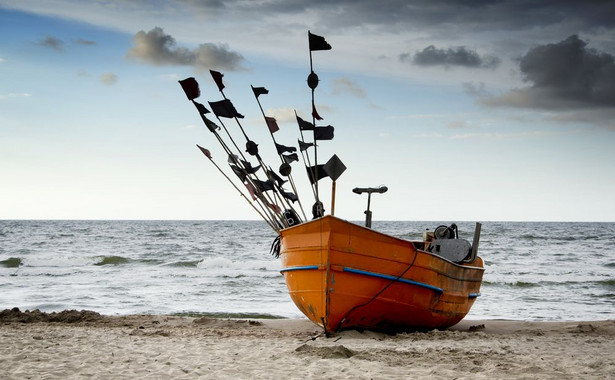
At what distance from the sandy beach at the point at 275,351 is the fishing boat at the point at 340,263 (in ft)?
1.26

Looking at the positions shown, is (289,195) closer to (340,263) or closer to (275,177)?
(275,177)

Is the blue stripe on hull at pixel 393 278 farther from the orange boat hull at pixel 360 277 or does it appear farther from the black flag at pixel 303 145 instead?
the black flag at pixel 303 145

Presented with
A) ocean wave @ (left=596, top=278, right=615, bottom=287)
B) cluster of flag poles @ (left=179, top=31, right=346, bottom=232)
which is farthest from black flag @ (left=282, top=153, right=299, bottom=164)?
ocean wave @ (left=596, top=278, right=615, bottom=287)

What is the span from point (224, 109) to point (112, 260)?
815 inches

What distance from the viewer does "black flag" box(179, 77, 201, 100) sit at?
9180mm

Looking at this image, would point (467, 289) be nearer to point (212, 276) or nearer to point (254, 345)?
point (254, 345)

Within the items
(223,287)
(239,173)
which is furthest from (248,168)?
(223,287)

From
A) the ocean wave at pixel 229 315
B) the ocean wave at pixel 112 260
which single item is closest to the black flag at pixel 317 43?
the ocean wave at pixel 229 315

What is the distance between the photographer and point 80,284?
17.4 m

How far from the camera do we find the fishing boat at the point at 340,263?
8.21m

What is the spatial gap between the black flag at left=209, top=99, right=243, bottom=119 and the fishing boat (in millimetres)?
16

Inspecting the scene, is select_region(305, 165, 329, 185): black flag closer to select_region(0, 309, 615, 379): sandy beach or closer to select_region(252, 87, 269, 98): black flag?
select_region(252, 87, 269, 98): black flag

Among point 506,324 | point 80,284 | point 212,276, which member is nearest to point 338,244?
point 506,324

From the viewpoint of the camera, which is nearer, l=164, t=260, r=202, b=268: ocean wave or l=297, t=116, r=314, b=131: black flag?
l=297, t=116, r=314, b=131: black flag
